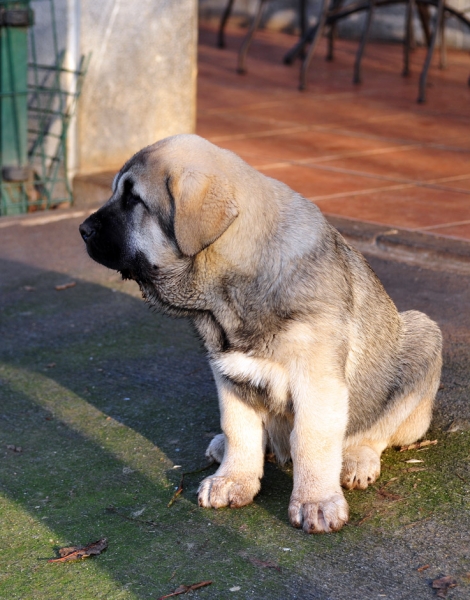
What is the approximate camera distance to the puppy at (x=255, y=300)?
2.96m

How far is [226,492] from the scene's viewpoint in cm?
314

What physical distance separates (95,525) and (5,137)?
479 cm

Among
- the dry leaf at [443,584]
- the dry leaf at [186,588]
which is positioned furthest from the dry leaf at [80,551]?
the dry leaf at [443,584]

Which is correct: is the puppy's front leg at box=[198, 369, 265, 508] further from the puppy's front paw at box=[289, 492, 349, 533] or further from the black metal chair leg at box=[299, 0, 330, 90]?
the black metal chair leg at box=[299, 0, 330, 90]

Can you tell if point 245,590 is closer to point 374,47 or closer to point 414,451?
point 414,451

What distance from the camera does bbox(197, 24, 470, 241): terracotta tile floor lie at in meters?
6.41

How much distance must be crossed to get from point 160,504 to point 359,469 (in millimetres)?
722

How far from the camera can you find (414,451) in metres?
3.54

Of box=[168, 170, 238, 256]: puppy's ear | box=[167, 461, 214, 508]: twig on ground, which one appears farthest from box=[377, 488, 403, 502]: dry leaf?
box=[168, 170, 238, 256]: puppy's ear

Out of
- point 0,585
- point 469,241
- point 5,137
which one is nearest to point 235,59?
point 5,137

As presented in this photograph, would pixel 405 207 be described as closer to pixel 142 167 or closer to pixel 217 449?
pixel 217 449

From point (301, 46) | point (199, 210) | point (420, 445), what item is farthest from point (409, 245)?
point (301, 46)

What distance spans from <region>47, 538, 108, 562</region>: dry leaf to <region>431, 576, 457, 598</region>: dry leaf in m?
1.03

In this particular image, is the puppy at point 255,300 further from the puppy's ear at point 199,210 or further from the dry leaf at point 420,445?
the dry leaf at point 420,445
